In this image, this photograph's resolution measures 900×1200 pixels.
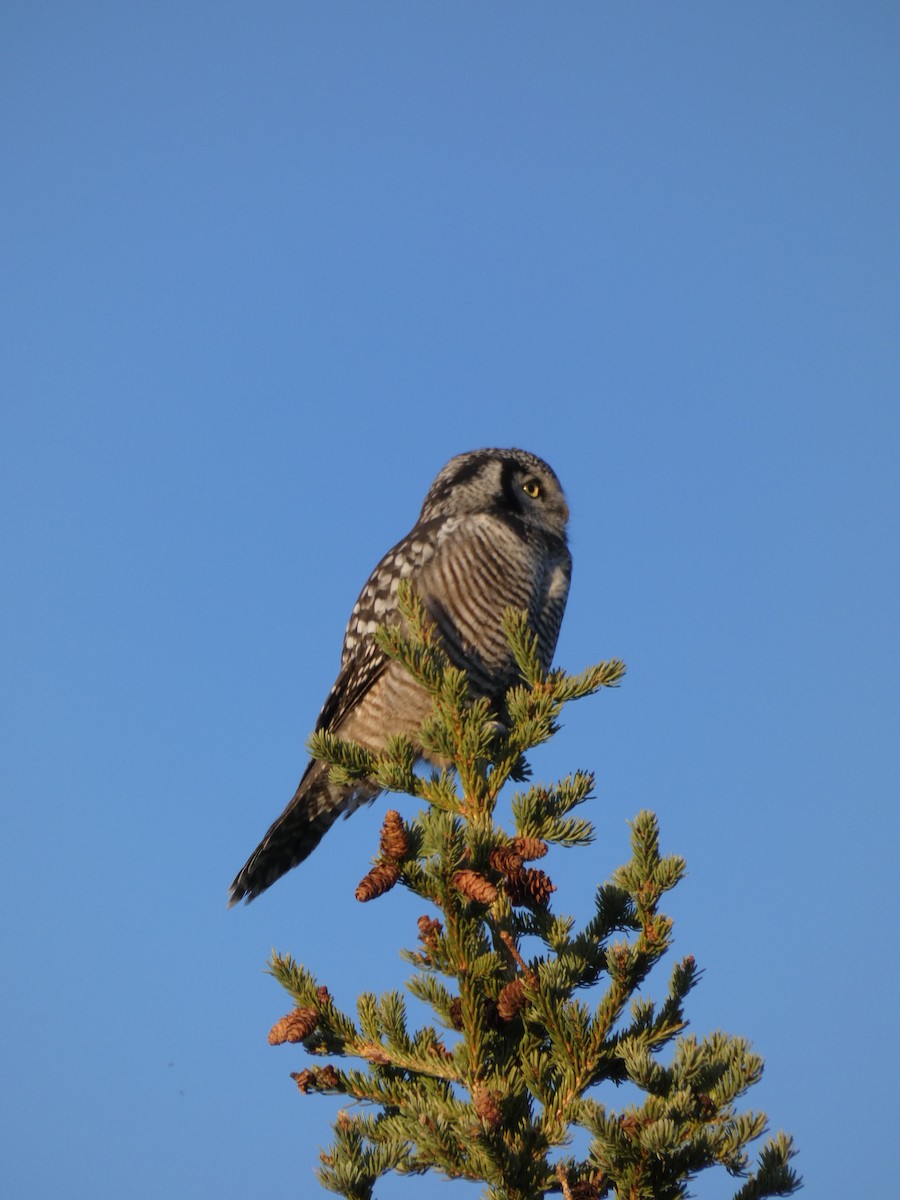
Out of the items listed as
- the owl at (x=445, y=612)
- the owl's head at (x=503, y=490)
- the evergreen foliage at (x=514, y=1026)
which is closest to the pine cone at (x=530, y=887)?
the evergreen foliage at (x=514, y=1026)

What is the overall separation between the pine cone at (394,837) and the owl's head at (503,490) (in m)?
3.35

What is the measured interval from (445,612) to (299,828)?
1421 mm

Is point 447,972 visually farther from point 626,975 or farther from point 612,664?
point 612,664

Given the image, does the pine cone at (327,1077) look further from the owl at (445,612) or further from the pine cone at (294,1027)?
the owl at (445,612)

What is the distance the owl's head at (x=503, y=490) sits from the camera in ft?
20.6

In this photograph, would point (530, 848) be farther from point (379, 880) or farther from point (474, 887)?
point (379, 880)

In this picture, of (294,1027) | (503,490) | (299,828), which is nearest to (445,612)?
(503,490)

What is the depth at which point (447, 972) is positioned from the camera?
280cm

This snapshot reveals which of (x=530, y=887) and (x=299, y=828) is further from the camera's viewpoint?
(x=299, y=828)

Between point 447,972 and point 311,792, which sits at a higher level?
point 311,792

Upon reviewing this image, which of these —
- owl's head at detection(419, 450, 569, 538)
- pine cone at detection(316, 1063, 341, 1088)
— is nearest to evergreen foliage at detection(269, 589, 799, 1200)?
pine cone at detection(316, 1063, 341, 1088)

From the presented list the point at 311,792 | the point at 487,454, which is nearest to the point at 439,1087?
the point at 311,792

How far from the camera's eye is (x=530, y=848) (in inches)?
118

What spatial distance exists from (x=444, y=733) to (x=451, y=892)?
1.68ft
